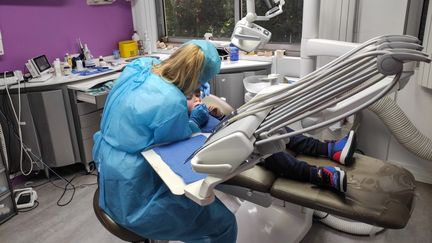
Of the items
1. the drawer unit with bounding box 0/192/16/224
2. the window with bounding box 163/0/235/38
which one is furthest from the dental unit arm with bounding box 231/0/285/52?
the drawer unit with bounding box 0/192/16/224

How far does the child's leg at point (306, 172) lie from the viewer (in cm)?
121

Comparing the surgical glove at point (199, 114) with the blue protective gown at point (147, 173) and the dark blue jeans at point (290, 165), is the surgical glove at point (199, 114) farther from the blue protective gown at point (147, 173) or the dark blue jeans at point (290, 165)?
the dark blue jeans at point (290, 165)

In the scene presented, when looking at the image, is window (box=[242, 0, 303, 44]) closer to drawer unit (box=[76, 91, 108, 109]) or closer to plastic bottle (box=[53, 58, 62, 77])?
drawer unit (box=[76, 91, 108, 109])

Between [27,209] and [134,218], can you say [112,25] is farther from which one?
[134,218]

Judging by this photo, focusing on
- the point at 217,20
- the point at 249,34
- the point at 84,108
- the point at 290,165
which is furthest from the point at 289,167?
the point at 217,20

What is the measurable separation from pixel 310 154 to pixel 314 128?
786 millimetres

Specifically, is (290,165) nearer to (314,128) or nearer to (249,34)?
(314,128)

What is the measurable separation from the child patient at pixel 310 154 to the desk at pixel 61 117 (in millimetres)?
1239

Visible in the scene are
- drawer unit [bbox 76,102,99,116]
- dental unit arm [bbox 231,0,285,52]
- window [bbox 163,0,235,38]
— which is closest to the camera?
dental unit arm [bbox 231,0,285,52]

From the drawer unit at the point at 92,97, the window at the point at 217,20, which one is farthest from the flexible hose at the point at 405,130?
the drawer unit at the point at 92,97

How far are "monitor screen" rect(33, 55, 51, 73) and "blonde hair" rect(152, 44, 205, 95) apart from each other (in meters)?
1.79

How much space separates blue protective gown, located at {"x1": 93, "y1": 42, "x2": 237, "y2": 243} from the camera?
1.30 m

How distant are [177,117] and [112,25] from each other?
268cm

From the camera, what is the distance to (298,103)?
0.88 m
